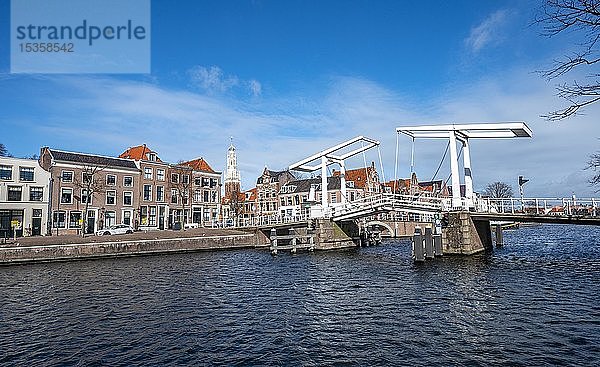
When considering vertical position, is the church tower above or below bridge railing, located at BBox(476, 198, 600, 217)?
above

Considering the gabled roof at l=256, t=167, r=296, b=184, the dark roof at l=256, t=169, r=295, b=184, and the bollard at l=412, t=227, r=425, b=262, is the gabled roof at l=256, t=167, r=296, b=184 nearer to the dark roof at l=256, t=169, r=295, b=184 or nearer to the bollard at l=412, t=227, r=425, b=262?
the dark roof at l=256, t=169, r=295, b=184

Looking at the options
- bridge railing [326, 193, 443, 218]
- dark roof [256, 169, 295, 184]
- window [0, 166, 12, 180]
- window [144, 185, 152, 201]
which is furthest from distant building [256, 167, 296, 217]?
window [0, 166, 12, 180]

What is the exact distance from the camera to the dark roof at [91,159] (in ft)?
136

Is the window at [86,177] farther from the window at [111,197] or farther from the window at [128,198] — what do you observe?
the window at [128,198]

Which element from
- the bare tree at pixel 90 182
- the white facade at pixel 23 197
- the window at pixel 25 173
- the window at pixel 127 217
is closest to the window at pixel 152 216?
the window at pixel 127 217

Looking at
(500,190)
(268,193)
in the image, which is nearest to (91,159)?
(268,193)

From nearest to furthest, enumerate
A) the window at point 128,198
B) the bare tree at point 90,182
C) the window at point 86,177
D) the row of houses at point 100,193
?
the row of houses at point 100,193 < the window at point 86,177 < the bare tree at point 90,182 < the window at point 128,198

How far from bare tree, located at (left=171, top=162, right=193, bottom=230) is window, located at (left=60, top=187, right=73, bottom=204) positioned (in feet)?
36.6

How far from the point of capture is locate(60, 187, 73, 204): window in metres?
40.2

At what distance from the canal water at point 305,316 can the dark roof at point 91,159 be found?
23.7 meters

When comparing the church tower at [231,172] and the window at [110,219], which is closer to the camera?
the window at [110,219]

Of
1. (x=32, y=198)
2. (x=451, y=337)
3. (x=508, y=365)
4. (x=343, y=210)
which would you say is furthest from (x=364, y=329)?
(x=32, y=198)

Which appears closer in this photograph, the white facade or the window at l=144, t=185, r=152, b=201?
the white facade

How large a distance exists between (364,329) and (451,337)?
200 cm
